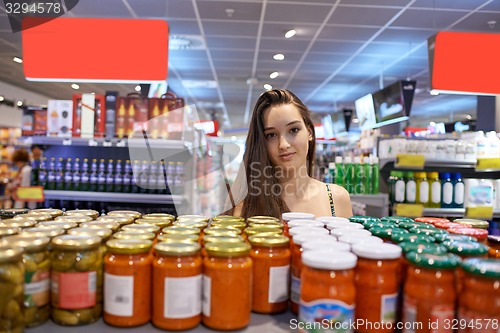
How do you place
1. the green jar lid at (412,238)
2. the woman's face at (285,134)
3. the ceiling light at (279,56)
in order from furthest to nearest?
the ceiling light at (279,56), the woman's face at (285,134), the green jar lid at (412,238)

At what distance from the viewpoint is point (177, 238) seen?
123 centimetres

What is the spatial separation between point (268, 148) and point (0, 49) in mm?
7712

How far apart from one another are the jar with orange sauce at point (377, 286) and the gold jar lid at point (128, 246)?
1.84 feet

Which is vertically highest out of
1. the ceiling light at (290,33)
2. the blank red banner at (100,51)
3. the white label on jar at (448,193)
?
the ceiling light at (290,33)

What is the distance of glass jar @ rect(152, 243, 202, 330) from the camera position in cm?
106

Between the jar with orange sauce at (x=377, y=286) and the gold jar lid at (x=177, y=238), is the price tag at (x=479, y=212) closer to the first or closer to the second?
the jar with orange sauce at (x=377, y=286)

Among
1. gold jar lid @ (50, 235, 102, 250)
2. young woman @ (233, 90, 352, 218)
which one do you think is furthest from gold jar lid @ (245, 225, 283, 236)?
young woman @ (233, 90, 352, 218)

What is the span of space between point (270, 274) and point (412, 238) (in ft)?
1.53

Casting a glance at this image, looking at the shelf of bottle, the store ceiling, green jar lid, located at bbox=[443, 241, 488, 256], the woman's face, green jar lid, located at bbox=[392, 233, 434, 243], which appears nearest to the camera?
green jar lid, located at bbox=[443, 241, 488, 256]

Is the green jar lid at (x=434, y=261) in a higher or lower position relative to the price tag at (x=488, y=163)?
lower

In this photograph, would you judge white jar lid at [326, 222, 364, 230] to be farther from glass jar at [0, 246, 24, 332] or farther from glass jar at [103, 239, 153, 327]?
glass jar at [0, 246, 24, 332]

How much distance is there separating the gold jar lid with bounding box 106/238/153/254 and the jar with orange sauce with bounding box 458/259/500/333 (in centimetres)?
81

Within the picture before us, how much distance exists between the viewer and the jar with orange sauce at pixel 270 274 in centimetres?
119

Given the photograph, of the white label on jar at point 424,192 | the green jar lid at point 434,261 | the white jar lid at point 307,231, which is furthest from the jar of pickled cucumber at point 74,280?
the white label on jar at point 424,192
